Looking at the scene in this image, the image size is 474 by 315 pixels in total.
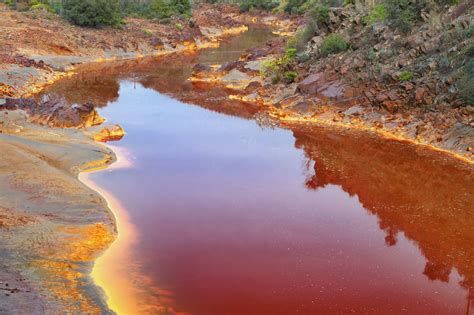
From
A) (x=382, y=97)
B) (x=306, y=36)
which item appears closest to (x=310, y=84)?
(x=382, y=97)

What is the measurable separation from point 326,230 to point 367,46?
72.5 ft

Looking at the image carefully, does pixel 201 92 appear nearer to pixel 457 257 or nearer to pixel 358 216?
pixel 358 216

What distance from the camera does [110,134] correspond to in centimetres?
2950

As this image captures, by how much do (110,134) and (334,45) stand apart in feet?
59.1

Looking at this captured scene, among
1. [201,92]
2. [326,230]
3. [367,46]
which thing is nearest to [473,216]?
[326,230]

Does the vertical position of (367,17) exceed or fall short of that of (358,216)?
it exceeds it

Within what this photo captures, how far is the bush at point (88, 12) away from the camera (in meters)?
63.9

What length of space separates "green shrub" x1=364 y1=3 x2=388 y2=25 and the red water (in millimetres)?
10982

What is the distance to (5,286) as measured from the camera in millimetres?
12719

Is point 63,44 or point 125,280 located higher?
point 63,44

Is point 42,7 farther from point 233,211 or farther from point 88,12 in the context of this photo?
point 233,211

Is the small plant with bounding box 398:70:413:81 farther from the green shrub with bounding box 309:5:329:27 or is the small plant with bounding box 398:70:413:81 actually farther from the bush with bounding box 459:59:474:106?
the green shrub with bounding box 309:5:329:27

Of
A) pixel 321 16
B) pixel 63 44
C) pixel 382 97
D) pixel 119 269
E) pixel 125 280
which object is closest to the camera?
pixel 125 280

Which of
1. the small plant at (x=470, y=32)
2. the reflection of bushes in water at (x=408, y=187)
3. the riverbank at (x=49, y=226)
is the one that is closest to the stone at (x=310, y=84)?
the reflection of bushes in water at (x=408, y=187)
